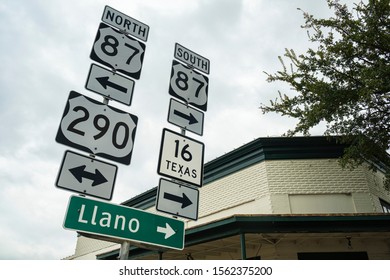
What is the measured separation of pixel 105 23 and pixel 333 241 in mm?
9134

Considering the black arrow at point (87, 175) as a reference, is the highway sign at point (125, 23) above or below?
above

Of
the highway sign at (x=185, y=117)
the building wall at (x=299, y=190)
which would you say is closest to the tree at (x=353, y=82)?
the building wall at (x=299, y=190)

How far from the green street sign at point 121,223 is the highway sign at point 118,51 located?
187 cm

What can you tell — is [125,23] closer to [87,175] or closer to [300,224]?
[87,175]

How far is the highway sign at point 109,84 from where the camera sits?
3.65 meters

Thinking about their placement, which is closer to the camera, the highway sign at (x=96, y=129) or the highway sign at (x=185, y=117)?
the highway sign at (x=96, y=129)

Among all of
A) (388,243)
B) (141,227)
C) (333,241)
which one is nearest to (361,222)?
(333,241)

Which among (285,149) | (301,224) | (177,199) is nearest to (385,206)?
(285,149)

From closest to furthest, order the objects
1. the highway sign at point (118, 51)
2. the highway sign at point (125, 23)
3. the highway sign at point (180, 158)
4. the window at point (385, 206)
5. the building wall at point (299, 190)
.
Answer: the highway sign at point (180, 158)
the highway sign at point (118, 51)
the highway sign at point (125, 23)
the building wall at point (299, 190)
the window at point (385, 206)

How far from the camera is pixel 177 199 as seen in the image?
11.6 ft

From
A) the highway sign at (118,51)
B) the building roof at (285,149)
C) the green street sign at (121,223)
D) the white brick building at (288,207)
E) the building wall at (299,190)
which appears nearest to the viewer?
the green street sign at (121,223)

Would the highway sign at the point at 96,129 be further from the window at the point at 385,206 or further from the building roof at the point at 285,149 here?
the window at the point at 385,206

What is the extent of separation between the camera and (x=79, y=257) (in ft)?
64.7

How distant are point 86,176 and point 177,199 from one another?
1.04m
